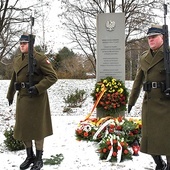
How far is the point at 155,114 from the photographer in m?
3.78

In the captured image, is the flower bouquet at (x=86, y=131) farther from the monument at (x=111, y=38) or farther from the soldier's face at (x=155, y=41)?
the soldier's face at (x=155, y=41)

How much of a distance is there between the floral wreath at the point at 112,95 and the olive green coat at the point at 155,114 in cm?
277

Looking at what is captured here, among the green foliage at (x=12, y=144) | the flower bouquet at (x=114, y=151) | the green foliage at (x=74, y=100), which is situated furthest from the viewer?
the green foliage at (x=74, y=100)

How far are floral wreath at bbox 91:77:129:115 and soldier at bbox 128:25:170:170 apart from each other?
277 centimetres

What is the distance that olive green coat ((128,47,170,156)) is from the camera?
3730 millimetres

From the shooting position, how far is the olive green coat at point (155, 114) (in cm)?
373

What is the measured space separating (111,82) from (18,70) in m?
2.96

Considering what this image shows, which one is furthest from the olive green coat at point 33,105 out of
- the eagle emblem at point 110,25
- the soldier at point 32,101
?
the eagle emblem at point 110,25

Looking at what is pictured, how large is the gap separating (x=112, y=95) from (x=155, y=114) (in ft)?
9.62

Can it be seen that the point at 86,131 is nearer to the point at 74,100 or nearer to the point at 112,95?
the point at 112,95

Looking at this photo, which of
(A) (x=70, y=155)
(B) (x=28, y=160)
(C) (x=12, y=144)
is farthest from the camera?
(C) (x=12, y=144)

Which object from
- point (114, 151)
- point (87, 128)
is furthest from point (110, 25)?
point (114, 151)

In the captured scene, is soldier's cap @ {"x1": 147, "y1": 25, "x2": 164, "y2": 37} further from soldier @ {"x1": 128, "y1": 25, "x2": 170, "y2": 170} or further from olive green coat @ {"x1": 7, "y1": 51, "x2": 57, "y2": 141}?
olive green coat @ {"x1": 7, "y1": 51, "x2": 57, "y2": 141}

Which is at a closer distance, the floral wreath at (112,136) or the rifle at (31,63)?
the rifle at (31,63)
